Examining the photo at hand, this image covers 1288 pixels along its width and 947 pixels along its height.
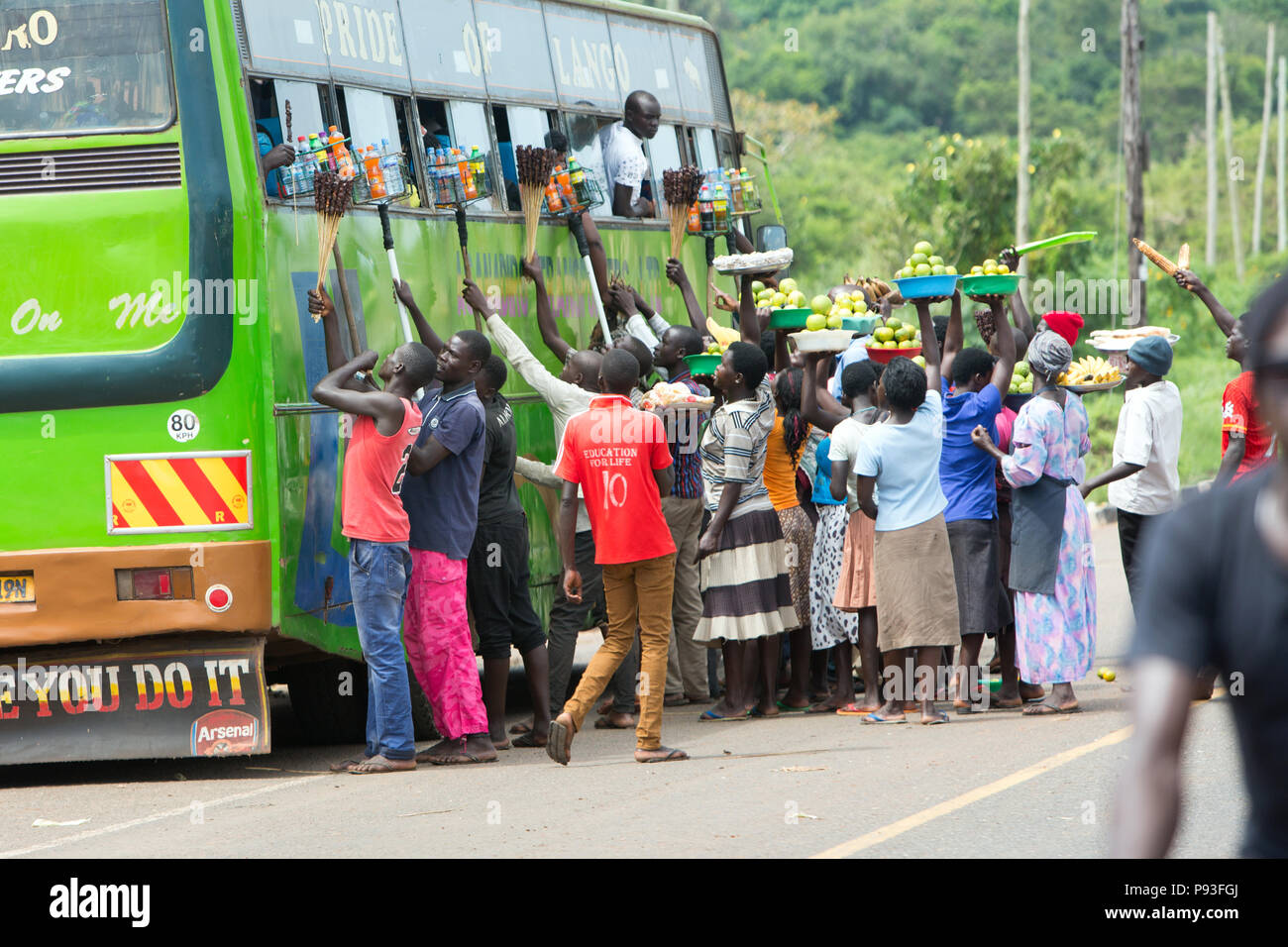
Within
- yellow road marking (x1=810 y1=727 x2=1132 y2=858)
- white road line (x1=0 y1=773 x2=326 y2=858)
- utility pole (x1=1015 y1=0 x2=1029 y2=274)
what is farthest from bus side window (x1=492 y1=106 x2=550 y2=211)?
utility pole (x1=1015 y1=0 x2=1029 y2=274)

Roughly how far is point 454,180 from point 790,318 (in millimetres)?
1873

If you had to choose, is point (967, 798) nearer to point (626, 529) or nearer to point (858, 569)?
point (626, 529)

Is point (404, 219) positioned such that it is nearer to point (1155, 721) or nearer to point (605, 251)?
point (605, 251)

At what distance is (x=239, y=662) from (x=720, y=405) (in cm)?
289

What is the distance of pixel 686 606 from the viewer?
964 centimetres

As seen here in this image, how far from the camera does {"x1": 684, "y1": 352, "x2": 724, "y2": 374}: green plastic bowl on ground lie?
9375 millimetres

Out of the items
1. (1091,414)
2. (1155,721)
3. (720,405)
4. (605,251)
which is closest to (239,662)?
(720,405)

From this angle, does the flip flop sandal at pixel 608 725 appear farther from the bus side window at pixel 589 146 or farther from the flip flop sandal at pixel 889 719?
the bus side window at pixel 589 146

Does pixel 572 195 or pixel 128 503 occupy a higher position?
pixel 572 195

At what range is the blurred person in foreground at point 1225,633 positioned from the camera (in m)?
2.38

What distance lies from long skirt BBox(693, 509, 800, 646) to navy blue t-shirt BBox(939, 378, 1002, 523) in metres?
0.90

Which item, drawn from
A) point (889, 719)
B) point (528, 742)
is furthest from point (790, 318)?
point (528, 742)

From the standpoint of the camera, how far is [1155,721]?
2.45m

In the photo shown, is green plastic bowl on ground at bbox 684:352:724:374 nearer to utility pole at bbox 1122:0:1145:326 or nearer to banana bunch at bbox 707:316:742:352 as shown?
banana bunch at bbox 707:316:742:352
